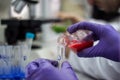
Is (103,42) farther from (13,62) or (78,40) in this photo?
(13,62)

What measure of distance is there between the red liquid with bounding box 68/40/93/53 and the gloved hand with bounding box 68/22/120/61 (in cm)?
2

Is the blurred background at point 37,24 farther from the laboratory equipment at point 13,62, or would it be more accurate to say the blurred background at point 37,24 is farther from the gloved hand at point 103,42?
the gloved hand at point 103,42

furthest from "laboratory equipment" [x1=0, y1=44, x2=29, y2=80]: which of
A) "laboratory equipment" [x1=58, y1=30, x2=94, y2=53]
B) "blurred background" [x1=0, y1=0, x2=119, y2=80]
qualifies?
"laboratory equipment" [x1=58, y1=30, x2=94, y2=53]

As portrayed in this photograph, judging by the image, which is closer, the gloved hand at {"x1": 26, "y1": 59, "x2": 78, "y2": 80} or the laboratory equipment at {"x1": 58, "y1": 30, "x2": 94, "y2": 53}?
the gloved hand at {"x1": 26, "y1": 59, "x2": 78, "y2": 80}

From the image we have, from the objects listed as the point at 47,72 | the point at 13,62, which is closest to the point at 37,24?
the point at 13,62

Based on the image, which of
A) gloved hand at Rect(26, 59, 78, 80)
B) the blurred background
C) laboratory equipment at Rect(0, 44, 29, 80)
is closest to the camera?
gloved hand at Rect(26, 59, 78, 80)

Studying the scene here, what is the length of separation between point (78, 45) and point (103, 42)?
0.09 metres

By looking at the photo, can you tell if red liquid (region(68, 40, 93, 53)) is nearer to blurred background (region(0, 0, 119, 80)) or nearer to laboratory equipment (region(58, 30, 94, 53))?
laboratory equipment (region(58, 30, 94, 53))

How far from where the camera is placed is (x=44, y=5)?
1.60 m

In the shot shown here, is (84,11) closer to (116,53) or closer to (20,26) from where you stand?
(20,26)

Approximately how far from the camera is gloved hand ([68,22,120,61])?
758 millimetres

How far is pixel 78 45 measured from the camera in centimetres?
82

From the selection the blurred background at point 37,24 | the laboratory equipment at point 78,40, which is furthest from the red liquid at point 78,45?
the blurred background at point 37,24

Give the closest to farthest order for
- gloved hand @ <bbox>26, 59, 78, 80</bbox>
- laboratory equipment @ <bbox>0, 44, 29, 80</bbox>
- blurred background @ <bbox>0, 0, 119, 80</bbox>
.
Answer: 1. gloved hand @ <bbox>26, 59, 78, 80</bbox>
2. laboratory equipment @ <bbox>0, 44, 29, 80</bbox>
3. blurred background @ <bbox>0, 0, 119, 80</bbox>
